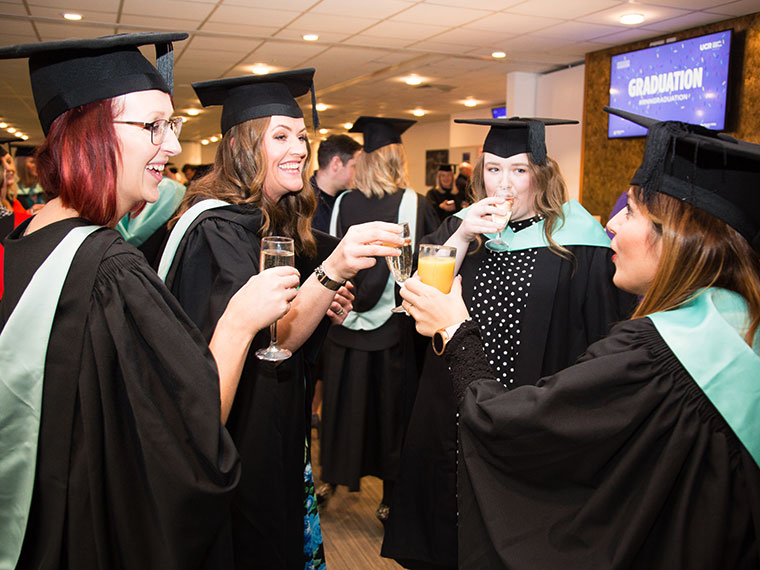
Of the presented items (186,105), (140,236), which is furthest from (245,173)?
(186,105)

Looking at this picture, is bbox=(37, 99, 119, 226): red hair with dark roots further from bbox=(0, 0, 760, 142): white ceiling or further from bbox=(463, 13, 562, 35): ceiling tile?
bbox=(463, 13, 562, 35): ceiling tile

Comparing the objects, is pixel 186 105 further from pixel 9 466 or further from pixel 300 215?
pixel 9 466

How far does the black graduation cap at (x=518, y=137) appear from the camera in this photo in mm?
2500

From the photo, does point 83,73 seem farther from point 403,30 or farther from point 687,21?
point 687,21

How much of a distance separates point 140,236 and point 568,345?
9.16 ft

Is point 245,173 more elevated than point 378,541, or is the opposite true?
point 245,173

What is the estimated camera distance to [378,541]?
324 cm

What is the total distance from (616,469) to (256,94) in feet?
5.48

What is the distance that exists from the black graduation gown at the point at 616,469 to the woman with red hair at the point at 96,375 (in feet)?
1.96

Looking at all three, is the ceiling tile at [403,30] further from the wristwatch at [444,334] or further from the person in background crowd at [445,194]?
the wristwatch at [444,334]

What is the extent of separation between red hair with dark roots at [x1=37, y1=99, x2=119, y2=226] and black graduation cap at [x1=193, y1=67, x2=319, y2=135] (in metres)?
0.90

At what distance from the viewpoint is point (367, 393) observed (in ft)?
12.2

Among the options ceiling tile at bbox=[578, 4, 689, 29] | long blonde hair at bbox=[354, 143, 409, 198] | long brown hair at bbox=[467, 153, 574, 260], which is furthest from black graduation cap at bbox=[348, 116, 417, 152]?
ceiling tile at bbox=[578, 4, 689, 29]

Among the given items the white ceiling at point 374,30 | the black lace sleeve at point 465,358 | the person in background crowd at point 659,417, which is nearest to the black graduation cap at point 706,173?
the person in background crowd at point 659,417
